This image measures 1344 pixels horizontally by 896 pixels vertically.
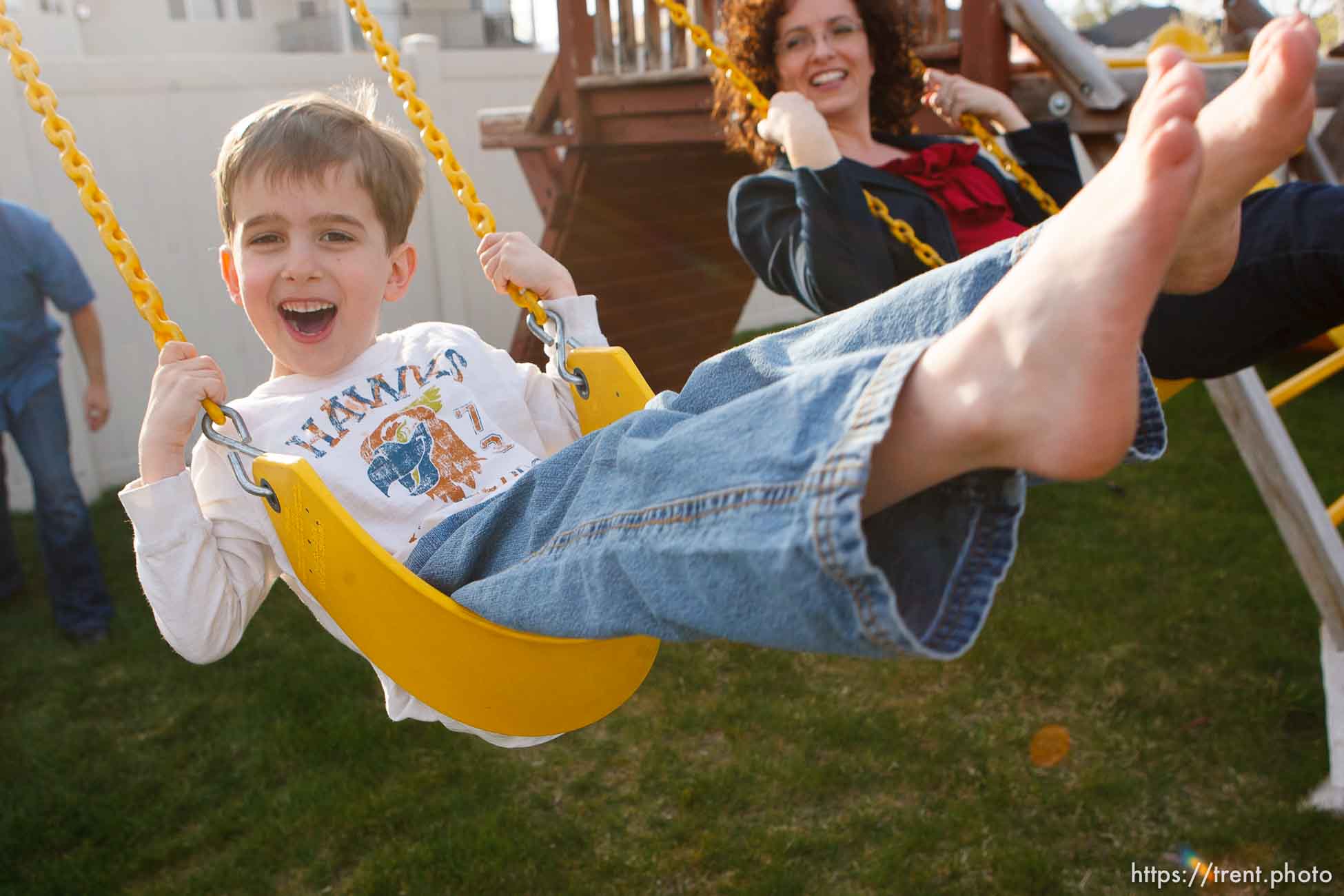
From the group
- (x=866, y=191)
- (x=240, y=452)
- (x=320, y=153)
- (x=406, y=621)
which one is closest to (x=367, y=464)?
(x=240, y=452)

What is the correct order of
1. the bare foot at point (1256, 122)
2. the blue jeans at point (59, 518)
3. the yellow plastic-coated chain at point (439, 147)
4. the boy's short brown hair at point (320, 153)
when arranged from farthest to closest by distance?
the blue jeans at point (59, 518) → the yellow plastic-coated chain at point (439, 147) → the boy's short brown hair at point (320, 153) → the bare foot at point (1256, 122)

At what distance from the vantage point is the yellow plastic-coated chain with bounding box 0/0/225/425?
1.45m

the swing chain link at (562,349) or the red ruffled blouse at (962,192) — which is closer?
the swing chain link at (562,349)

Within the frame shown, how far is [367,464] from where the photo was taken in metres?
1.64

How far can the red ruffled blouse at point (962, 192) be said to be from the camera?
2.37m

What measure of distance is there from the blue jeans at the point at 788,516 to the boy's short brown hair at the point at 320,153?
2.12 feet

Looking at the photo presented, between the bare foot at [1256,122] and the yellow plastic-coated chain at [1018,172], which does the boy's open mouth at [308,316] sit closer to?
the bare foot at [1256,122]

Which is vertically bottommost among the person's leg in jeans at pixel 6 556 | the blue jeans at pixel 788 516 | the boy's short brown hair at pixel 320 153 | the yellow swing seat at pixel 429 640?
the person's leg in jeans at pixel 6 556

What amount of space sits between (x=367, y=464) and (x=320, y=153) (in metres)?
0.46

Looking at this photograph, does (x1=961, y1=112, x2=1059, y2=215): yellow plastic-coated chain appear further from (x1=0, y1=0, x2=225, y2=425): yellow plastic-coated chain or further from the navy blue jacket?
(x1=0, y1=0, x2=225, y2=425): yellow plastic-coated chain

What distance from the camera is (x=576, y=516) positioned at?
1232 millimetres

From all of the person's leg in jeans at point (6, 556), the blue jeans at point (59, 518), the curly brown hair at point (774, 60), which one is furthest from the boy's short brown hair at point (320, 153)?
the person's leg in jeans at point (6, 556)

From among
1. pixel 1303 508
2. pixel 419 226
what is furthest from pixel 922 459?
pixel 419 226

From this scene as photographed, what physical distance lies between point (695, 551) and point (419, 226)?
516 centimetres
